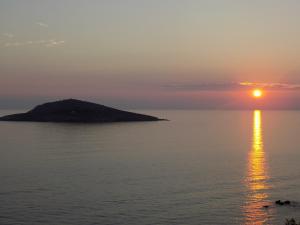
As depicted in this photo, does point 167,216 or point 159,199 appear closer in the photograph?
point 167,216

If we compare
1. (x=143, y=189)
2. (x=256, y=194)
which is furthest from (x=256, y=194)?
(x=143, y=189)

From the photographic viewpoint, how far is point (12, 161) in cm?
7550

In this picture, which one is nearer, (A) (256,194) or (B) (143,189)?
(A) (256,194)

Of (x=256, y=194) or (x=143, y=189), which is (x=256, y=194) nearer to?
(x=256, y=194)

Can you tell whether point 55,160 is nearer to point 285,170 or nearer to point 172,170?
point 172,170

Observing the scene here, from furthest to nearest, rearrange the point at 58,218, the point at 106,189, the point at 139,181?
the point at 139,181
the point at 106,189
the point at 58,218

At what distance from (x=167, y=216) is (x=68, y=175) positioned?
78.9 feet

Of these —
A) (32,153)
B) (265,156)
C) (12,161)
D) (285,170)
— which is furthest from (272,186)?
(32,153)

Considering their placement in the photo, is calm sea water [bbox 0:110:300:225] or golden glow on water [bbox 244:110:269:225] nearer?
calm sea water [bbox 0:110:300:225]

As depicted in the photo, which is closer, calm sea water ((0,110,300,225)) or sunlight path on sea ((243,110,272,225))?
calm sea water ((0,110,300,225))

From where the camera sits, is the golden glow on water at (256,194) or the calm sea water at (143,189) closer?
the calm sea water at (143,189)

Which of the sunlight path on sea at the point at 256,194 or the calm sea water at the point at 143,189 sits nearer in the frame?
the calm sea water at the point at 143,189

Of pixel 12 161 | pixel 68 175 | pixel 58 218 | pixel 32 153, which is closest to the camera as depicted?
pixel 58 218

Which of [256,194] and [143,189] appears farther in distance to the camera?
[143,189]
